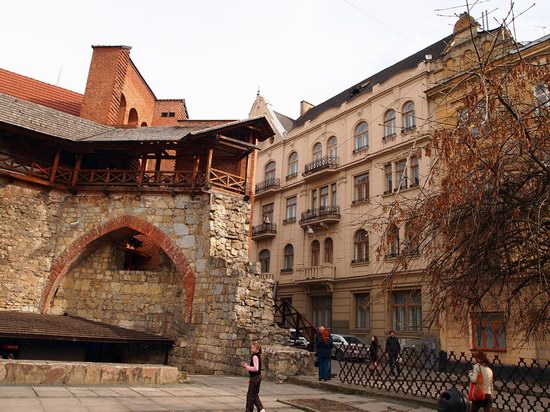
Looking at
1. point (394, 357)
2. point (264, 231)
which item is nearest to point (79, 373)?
point (394, 357)

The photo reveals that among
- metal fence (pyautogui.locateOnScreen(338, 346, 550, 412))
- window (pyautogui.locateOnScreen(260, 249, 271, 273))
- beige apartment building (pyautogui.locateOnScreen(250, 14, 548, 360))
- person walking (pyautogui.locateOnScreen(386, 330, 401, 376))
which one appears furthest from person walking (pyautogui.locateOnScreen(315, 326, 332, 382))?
window (pyautogui.locateOnScreen(260, 249, 271, 273))

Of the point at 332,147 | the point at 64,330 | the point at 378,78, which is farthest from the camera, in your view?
the point at 378,78

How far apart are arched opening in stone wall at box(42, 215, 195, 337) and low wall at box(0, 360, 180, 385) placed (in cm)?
592

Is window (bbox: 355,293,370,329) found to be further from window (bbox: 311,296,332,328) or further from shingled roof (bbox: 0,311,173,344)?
shingled roof (bbox: 0,311,173,344)

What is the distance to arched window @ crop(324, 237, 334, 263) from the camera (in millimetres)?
27425

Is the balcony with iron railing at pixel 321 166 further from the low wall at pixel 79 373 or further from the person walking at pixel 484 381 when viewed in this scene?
the person walking at pixel 484 381

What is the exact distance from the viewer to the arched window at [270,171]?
34.3 m

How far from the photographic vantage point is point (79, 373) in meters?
9.41

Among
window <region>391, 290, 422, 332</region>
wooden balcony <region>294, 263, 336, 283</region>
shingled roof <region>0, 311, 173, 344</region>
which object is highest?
wooden balcony <region>294, 263, 336, 283</region>

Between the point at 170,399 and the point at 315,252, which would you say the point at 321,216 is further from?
the point at 170,399

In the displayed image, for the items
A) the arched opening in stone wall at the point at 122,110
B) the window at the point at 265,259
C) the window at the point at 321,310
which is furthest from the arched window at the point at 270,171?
the arched opening in stone wall at the point at 122,110

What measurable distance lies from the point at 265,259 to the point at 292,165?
712 centimetres

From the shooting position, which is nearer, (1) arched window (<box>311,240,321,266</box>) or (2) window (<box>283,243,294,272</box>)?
(1) arched window (<box>311,240,321,266</box>)

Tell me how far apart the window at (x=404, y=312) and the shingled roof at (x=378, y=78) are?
1281cm
